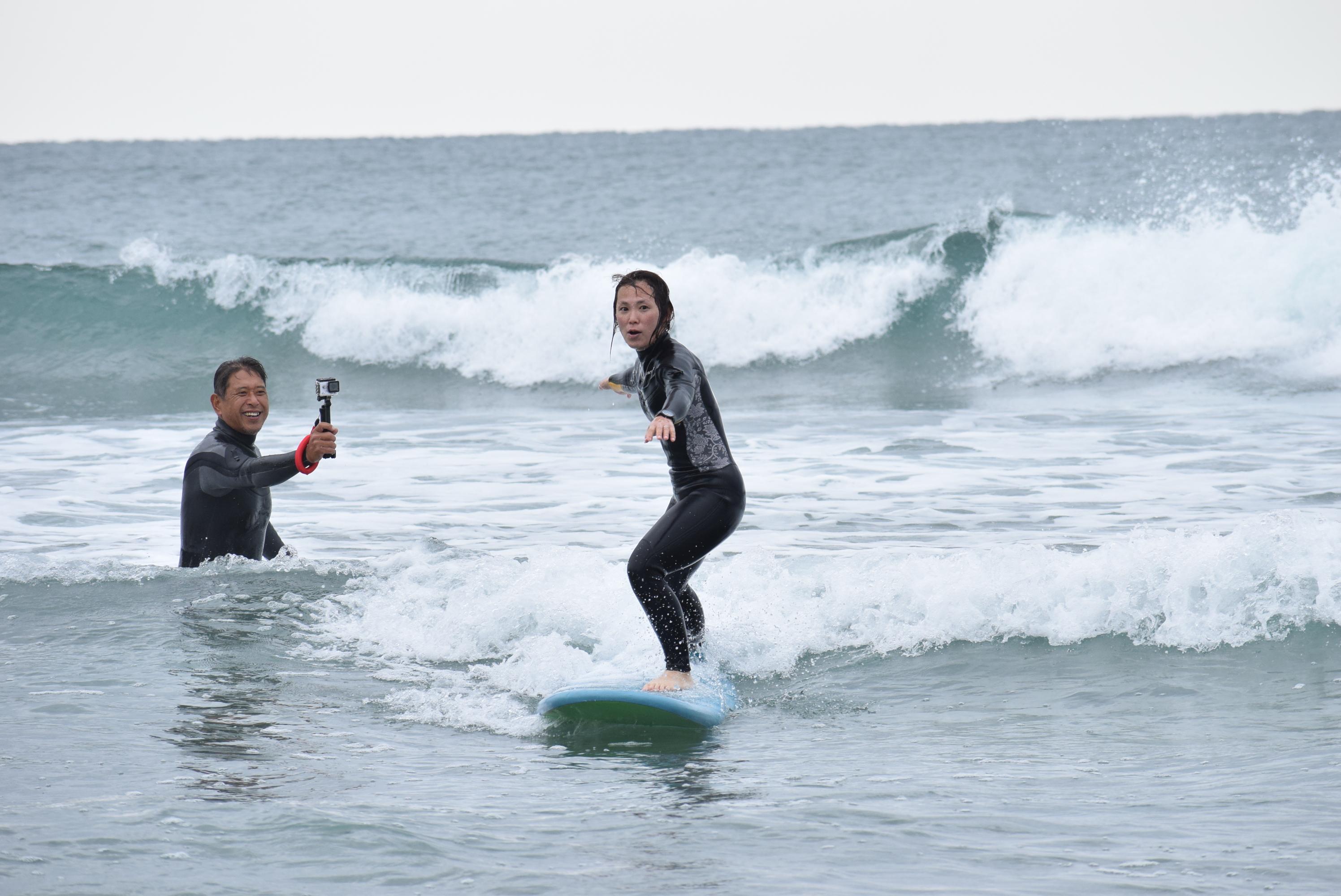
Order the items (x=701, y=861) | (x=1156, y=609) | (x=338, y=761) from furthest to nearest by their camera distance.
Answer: (x=1156, y=609)
(x=338, y=761)
(x=701, y=861)

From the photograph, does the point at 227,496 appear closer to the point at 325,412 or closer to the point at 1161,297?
the point at 325,412

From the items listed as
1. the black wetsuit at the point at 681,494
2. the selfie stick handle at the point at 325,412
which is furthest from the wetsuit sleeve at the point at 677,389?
the selfie stick handle at the point at 325,412

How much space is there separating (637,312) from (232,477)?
218 centimetres

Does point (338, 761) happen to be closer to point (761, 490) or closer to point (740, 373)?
point (761, 490)

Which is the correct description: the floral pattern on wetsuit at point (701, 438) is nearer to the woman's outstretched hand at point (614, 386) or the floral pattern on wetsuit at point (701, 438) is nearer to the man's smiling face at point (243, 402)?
the woman's outstretched hand at point (614, 386)

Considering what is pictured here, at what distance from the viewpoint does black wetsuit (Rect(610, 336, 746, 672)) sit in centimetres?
491

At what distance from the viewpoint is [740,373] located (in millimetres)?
17797

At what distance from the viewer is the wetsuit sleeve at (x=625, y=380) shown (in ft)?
16.8

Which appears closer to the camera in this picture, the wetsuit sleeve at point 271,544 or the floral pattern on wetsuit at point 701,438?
the floral pattern on wetsuit at point 701,438

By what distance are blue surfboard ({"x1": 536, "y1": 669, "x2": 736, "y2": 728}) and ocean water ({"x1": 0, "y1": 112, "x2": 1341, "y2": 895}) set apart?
77mm

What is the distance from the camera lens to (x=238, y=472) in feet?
19.7

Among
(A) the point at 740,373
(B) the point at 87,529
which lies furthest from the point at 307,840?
(A) the point at 740,373

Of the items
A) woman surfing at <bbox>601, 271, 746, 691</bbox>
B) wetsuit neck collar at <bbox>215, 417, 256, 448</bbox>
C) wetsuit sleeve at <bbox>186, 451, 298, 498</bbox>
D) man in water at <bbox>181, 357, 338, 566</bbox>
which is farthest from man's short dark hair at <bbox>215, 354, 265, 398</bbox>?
woman surfing at <bbox>601, 271, 746, 691</bbox>

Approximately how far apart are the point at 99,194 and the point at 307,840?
4102 centimetres
